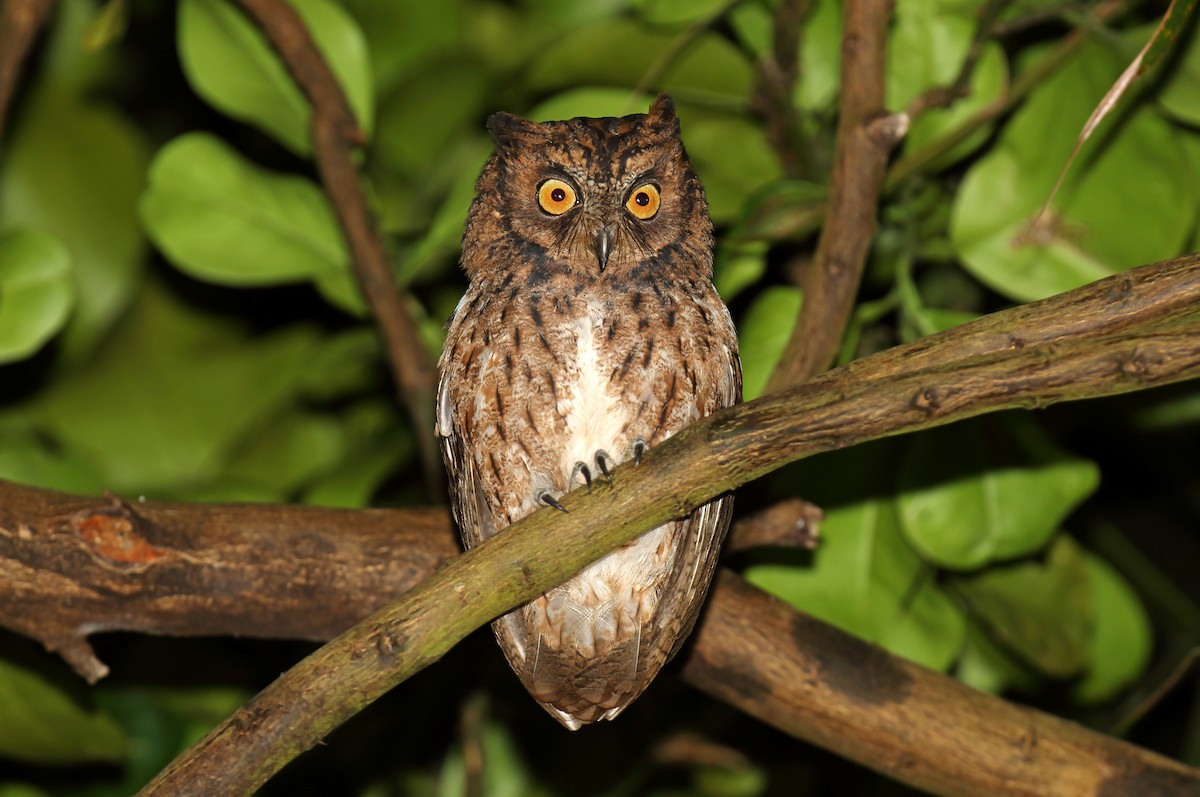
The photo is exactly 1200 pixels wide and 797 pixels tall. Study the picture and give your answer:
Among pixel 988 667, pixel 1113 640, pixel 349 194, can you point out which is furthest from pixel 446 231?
pixel 1113 640

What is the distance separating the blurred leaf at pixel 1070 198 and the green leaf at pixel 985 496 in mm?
343

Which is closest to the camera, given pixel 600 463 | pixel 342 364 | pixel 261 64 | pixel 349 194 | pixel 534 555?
pixel 534 555

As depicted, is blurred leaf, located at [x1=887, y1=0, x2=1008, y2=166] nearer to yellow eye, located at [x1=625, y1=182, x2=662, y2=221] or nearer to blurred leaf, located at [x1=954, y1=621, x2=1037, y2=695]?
yellow eye, located at [x1=625, y1=182, x2=662, y2=221]

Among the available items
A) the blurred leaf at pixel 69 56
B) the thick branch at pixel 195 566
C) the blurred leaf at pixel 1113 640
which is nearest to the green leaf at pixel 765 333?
the thick branch at pixel 195 566

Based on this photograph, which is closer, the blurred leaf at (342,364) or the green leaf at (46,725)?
the green leaf at (46,725)

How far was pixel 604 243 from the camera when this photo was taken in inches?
83.9

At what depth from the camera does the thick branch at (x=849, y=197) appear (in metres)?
2.19

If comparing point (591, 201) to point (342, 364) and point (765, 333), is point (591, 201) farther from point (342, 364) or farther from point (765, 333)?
point (342, 364)

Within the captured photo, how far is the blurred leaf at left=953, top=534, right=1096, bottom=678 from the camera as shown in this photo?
2.51 metres

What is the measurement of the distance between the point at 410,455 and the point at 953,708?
146cm

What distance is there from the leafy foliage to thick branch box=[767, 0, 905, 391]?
196 mm

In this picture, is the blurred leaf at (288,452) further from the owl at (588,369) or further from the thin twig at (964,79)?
the thin twig at (964,79)

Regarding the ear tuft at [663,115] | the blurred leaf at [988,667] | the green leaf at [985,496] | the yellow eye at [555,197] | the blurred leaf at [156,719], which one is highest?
the ear tuft at [663,115]

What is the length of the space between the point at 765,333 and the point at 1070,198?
2.30 feet
